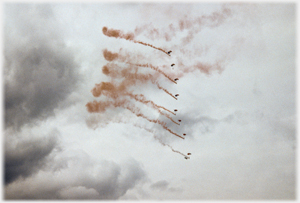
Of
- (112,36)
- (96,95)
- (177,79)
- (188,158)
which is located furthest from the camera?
(188,158)

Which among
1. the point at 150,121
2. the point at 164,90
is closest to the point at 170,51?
the point at 164,90

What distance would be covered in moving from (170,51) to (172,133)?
26694 millimetres

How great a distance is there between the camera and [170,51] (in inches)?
3073

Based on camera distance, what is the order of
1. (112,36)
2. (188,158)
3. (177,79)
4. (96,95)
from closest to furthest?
(112,36)
(96,95)
(177,79)
(188,158)

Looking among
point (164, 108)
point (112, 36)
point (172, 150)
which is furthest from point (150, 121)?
point (112, 36)

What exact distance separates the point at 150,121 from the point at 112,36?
95.4ft

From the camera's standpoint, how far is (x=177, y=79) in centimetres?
8175

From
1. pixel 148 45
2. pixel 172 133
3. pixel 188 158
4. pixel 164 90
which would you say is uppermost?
pixel 148 45

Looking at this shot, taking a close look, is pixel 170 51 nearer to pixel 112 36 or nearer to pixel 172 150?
pixel 112 36

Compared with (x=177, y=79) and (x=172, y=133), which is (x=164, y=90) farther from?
(x=172, y=133)

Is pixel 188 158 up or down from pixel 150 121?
down

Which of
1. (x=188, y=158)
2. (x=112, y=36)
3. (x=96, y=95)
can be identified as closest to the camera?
(x=112, y=36)

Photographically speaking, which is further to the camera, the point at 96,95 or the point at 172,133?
the point at 172,133

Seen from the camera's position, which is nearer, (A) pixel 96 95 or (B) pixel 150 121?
(A) pixel 96 95
